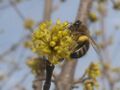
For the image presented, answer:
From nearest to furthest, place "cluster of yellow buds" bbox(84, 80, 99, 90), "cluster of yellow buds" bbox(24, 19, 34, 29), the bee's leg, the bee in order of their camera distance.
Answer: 1. the bee's leg
2. the bee
3. "cluster of yellow buds" bbox(84, 80, 99, 90)
4. "cluster of yellow buds" bbox(24, 19, 34, 29)

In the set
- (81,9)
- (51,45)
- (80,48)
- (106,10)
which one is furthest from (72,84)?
(106,10)

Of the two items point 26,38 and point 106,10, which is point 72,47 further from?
point 106,10

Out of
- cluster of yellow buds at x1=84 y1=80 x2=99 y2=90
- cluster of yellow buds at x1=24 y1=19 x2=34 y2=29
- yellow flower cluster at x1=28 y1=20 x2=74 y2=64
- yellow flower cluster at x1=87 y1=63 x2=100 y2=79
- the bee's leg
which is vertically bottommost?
the bee's leg

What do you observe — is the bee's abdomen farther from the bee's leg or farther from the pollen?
the bee's leg

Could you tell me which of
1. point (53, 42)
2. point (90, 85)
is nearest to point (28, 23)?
point (90, 85)

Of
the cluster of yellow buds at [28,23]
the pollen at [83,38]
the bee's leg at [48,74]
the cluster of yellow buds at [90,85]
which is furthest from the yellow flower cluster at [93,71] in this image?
the cluster of yellow buds at [28,23]

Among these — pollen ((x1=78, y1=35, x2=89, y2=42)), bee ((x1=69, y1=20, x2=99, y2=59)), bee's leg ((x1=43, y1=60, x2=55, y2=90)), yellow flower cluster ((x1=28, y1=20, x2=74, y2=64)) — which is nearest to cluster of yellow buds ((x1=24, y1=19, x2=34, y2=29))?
bee ((x1=69, y1=20, x2=99, y2=59))

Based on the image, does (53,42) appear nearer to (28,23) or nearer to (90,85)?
(90,85)

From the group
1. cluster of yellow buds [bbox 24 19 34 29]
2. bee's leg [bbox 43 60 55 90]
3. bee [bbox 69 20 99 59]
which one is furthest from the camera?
cluster of yellow buds [bbox 24 19 34 29]
